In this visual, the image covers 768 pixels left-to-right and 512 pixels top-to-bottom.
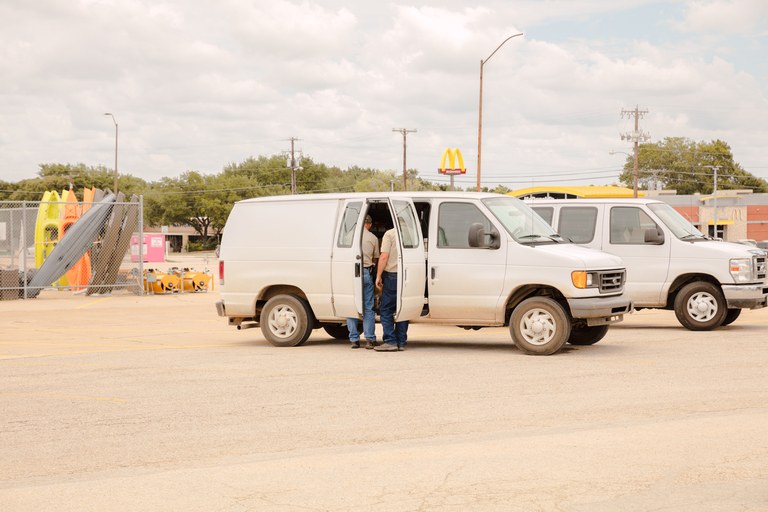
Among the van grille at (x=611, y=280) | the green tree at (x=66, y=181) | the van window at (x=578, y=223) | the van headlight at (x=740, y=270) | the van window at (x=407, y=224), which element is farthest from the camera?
the green tree at (x=66, y=181)

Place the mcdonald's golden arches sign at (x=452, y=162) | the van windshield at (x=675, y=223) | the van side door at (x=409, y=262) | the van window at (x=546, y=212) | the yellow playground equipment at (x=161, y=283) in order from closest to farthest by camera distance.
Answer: the van side door at (x=409, y=262), the van windshield at (x=675, y=223), the van window at (x=546, y=212), the yellow playground equipment at (x=161, y=283), the mcdonald's golden arches sign at (x=452, y=162)

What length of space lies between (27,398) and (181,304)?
604 inches

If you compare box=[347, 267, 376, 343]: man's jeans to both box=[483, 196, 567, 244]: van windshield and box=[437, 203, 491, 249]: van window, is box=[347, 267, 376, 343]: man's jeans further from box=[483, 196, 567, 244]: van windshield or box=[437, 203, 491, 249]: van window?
box=[483, 196, 567, 244]: van windshield

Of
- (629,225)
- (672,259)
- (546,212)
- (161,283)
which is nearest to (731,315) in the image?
(672,259)

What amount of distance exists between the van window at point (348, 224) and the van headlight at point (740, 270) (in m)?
6.40

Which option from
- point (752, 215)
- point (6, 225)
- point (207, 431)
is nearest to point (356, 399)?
point (207, 431)

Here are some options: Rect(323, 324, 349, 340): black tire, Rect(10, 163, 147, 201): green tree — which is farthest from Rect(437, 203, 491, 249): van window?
Rect(10, 163, 147, 201): green tree

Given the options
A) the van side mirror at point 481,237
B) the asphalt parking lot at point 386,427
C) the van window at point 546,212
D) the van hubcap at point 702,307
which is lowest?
the asphalt parking lot at point 386,427

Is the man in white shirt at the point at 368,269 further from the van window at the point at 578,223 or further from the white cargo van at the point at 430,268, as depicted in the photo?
the van window at the point at 578,223

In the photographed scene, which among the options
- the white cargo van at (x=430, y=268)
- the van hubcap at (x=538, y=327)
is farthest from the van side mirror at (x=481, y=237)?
the van hubcap at (x=538, y=327)

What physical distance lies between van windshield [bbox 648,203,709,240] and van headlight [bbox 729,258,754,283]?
0.85m

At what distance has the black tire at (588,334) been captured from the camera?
14180 millimetres

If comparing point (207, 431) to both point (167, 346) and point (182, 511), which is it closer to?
point (182, 511)

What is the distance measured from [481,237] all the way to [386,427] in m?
5.46
